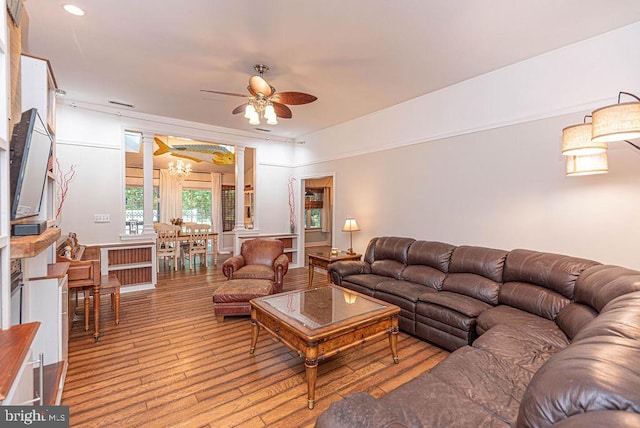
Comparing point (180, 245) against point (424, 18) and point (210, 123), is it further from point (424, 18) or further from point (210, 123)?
point (424, 18)

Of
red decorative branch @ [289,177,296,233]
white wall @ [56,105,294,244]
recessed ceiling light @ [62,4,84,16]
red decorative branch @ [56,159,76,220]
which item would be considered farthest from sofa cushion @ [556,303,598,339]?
red decorative branch @ [56,159,76,220]

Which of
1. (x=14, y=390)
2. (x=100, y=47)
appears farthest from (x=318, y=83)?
(x=14, y=390)

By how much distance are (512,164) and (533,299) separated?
4.96 feet

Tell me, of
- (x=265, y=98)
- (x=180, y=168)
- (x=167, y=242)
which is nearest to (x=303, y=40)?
(x=265, y=98)

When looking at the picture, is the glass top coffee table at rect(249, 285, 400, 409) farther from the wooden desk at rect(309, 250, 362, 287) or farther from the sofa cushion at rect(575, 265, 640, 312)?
the wooden desk at rect(309, 250, 362, 287)

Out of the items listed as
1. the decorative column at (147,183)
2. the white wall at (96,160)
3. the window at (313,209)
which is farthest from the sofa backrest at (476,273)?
the window at (313,209)

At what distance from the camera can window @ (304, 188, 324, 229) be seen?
358 inches

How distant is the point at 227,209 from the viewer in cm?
919

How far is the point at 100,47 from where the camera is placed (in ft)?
9.59

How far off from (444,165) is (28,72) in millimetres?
4187

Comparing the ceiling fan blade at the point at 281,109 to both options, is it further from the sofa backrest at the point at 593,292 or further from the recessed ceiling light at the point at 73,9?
the sofa backrest at the point at 593,292

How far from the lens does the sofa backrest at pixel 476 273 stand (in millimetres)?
2952

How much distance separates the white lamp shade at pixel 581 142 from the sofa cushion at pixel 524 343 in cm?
141

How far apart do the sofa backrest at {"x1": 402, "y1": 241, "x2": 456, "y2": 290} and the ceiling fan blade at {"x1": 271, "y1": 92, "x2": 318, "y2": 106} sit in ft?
7.59
